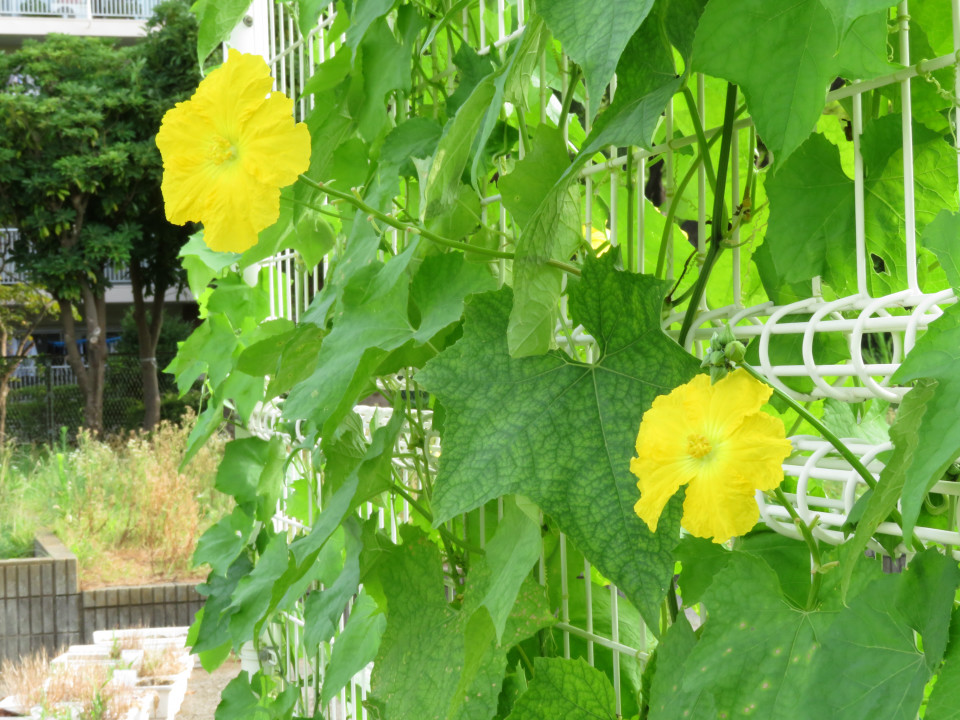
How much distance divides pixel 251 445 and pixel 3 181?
11437mm

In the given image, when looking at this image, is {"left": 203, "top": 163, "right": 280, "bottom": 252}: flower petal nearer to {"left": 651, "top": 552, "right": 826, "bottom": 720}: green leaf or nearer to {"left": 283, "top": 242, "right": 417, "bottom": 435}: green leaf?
{"left": 283, "top": 242, "right": 417, "bottom": 435}: green leaf

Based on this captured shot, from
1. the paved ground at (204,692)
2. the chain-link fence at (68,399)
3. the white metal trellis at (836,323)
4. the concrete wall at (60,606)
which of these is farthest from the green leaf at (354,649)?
the chain-link fence at (68,399)

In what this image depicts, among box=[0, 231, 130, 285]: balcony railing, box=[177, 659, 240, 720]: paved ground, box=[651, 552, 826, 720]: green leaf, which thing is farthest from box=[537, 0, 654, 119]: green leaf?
box=[0, 231, 130, 285]: balcony railing

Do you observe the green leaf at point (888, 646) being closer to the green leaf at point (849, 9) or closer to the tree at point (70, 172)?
the green leaf at point (849, 9)

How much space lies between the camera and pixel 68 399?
12.2 metres

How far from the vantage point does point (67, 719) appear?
115 inches

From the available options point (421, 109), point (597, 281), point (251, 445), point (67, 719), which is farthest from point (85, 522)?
point (597, 281)

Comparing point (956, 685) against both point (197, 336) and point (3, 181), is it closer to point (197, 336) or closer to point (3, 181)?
point (197, 336)

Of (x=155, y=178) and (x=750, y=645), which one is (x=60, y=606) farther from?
(x=155, y=178)

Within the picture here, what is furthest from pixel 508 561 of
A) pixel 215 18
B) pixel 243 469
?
pixel 243 469

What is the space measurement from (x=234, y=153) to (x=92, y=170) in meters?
12.2

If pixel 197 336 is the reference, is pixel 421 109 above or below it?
above

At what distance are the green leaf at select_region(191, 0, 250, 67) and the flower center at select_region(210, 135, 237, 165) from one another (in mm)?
547

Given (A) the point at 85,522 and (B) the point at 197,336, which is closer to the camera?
(B) the point at 197,336
